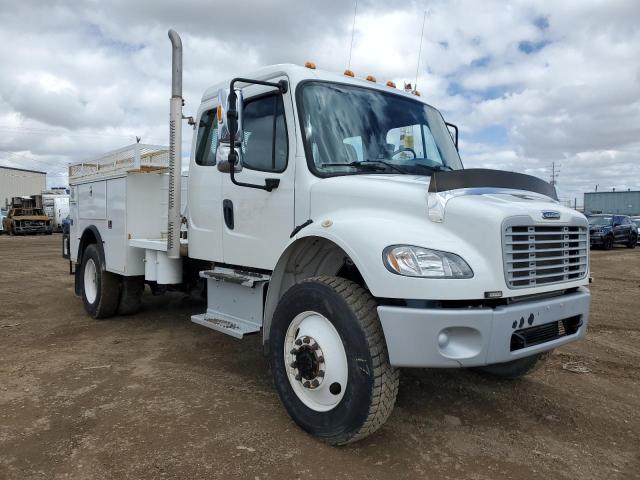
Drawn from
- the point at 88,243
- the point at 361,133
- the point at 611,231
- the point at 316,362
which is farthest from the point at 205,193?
the point at 611,231

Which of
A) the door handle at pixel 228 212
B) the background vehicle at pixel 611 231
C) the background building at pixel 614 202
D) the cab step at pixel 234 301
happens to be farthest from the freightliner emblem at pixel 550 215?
the background building at pixel 614 202

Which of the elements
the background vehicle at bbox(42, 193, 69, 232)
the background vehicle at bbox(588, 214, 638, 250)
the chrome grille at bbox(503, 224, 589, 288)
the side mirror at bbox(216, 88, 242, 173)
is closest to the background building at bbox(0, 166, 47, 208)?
the background vehicle at bbox(42, 193, 69, 232)

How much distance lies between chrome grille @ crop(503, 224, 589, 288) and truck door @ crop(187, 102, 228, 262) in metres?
2.64

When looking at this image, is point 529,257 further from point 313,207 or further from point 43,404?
point 43,404

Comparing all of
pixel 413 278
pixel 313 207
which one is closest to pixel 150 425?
pixel 313 207

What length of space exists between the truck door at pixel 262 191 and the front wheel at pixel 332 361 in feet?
2.42

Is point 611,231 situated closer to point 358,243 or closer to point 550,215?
point 550,215

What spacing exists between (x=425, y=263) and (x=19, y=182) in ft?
233

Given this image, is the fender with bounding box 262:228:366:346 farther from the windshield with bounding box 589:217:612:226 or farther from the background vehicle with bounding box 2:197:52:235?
the background vehicle with bounding box 2:197:52:235

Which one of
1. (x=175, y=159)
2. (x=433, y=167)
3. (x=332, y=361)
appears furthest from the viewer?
(x=175, y=159)

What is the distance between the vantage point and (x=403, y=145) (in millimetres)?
4207

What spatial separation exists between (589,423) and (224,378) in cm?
293

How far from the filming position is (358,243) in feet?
10.1

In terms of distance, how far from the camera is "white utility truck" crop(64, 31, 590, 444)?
2883mm
